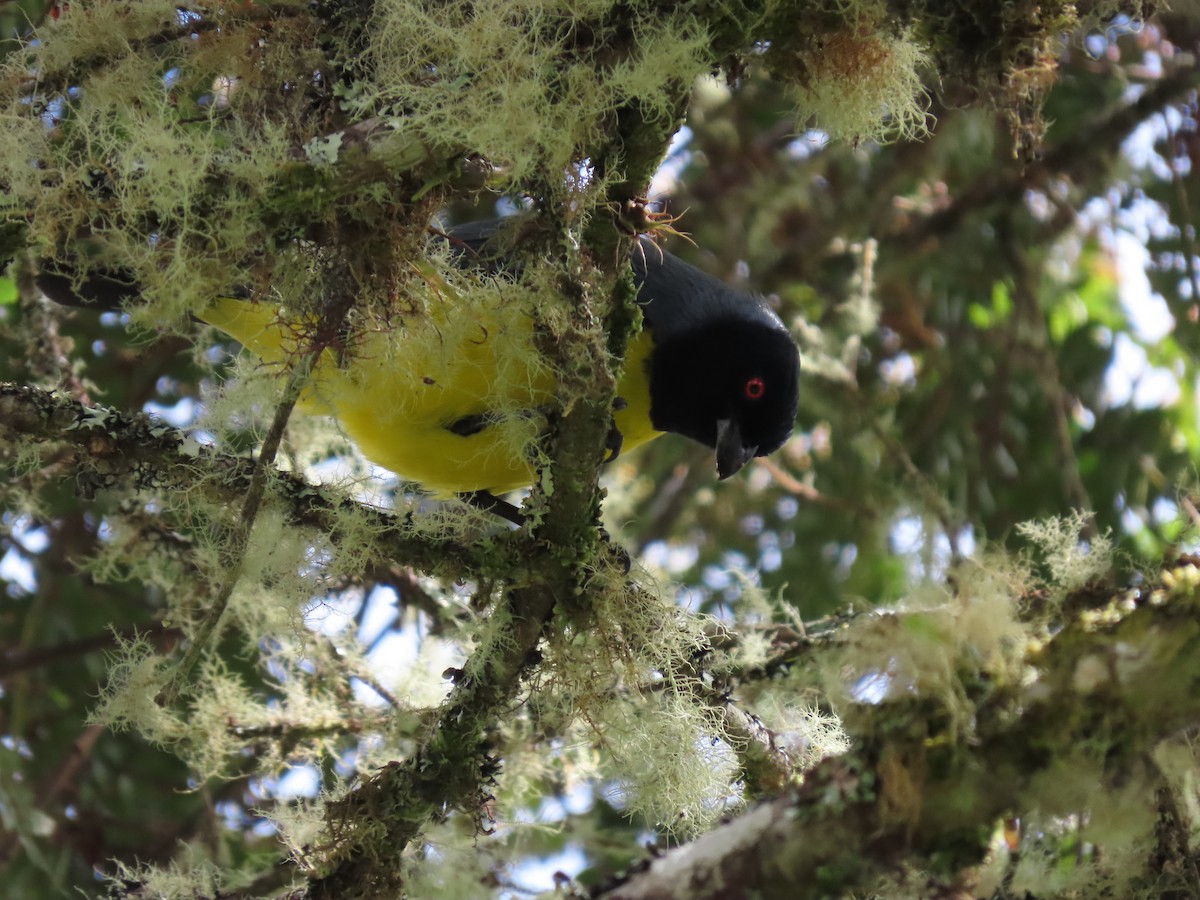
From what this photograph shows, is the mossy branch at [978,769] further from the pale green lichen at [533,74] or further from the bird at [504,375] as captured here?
the pale green lichen at [533,74]

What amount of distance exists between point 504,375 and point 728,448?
160 centimetres

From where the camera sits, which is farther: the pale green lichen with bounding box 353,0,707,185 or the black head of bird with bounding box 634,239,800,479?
the black head of bird with bounding box 634,239,800,479

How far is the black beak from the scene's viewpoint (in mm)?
3709

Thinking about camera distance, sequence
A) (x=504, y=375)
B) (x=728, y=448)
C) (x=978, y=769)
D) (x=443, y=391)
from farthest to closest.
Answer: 1. (x=728, y=448)
2. (x=443, y=391)
3. (x=504, y=375)
4. (x=978, y=769)

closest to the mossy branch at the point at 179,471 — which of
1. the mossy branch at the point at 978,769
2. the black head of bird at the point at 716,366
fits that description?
the mossy branch at the point at 978,769

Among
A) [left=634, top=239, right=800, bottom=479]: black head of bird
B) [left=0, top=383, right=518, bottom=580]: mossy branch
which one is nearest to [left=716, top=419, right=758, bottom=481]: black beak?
[left=634, top=239, right=800, bottom=479]: black head of bird

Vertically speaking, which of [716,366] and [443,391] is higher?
[443,391]

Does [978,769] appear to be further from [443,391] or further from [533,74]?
[443,391]

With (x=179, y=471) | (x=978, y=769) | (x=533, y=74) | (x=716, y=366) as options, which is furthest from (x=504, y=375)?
(x=716, y=366)

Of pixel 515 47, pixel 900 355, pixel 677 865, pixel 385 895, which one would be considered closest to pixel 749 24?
pixel 515 47

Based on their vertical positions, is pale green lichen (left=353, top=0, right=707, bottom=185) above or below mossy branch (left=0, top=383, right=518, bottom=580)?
above

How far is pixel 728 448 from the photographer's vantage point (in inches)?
147

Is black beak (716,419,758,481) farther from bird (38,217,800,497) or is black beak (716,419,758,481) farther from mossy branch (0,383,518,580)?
mossy branch (0,383,518,580)

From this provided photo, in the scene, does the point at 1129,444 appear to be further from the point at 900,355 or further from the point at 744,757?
the point at 744,757
